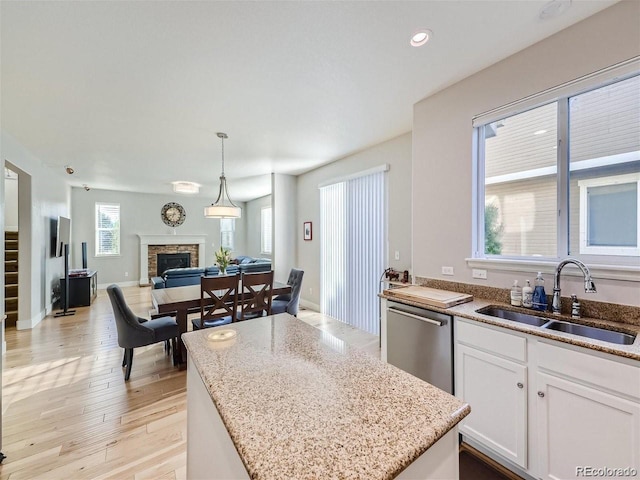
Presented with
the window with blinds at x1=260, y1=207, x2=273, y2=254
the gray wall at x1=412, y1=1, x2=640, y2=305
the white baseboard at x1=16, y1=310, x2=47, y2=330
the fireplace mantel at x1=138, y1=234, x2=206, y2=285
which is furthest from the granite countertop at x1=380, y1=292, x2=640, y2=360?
the fireplace mantel at x1=138, y1=234, x2=206, y2=285

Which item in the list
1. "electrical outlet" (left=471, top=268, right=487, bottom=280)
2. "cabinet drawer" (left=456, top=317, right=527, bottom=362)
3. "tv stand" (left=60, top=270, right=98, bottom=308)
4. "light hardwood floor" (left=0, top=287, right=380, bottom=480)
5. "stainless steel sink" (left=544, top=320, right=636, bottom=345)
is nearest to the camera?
"stainless steel sink" (left=544, top=320, right=636, bottom=345)

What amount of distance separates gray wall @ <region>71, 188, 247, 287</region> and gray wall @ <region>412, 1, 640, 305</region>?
25.4 feet

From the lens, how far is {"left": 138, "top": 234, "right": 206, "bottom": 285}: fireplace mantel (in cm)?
779

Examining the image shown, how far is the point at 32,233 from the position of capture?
4.16 metres

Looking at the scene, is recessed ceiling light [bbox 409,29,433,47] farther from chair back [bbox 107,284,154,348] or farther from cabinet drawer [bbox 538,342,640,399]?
chair back [bbox 107,284,154,348]

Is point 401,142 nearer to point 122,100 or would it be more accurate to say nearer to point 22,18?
point 122,100

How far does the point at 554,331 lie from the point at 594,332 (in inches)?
12.6

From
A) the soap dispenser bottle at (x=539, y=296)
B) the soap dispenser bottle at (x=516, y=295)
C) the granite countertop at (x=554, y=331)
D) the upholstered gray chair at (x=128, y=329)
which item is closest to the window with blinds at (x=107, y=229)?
the upholstered gray chair at (x=128, y=329)

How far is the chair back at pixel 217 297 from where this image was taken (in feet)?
9.24

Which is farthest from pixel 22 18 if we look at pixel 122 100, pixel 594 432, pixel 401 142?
pixel 594 432

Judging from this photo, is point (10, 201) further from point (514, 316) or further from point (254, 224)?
point (514, 316)

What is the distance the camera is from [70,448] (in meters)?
1.85

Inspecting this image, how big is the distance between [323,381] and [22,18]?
2.61 m

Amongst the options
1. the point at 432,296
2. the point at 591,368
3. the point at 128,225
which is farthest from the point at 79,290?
the point at 591,368
